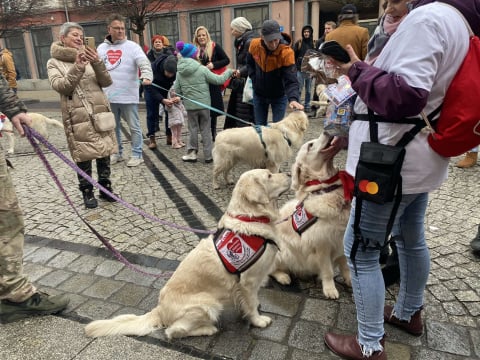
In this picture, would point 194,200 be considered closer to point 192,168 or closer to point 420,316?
point 192,168

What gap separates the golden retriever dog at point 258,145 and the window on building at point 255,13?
61.3 ft

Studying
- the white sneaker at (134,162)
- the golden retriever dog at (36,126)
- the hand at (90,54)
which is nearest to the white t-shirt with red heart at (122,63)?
the white sneaker at (134,162)

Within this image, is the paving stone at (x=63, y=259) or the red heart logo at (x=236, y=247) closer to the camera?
the red heart logo at (x=236, y=247)

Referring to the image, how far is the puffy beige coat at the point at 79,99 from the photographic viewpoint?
4.30 metres

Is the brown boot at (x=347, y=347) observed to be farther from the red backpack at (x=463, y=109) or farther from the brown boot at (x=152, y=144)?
the brown boot at (x=152, y=144)

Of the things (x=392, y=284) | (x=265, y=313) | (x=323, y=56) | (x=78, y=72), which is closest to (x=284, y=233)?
(x=265, y=313)

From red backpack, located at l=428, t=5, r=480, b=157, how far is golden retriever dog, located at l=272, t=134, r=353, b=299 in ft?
3.64

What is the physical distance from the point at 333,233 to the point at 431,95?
139 cm

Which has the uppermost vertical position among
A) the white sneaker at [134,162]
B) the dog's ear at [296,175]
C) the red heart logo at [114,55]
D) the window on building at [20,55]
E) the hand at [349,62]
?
the window on building at [20,55]

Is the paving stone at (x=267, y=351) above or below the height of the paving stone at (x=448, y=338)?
below

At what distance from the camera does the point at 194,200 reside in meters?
5.00

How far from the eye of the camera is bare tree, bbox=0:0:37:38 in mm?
17344

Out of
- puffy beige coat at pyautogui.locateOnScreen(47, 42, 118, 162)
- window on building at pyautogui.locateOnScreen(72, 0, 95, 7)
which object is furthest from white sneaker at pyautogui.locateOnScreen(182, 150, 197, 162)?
window on building at pyautogui.locateOnScreen(72, 0, 95, 7)

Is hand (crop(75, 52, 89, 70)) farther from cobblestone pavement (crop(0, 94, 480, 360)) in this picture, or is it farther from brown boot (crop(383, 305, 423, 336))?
brown boot (crop(383, 305, 423, 336))
